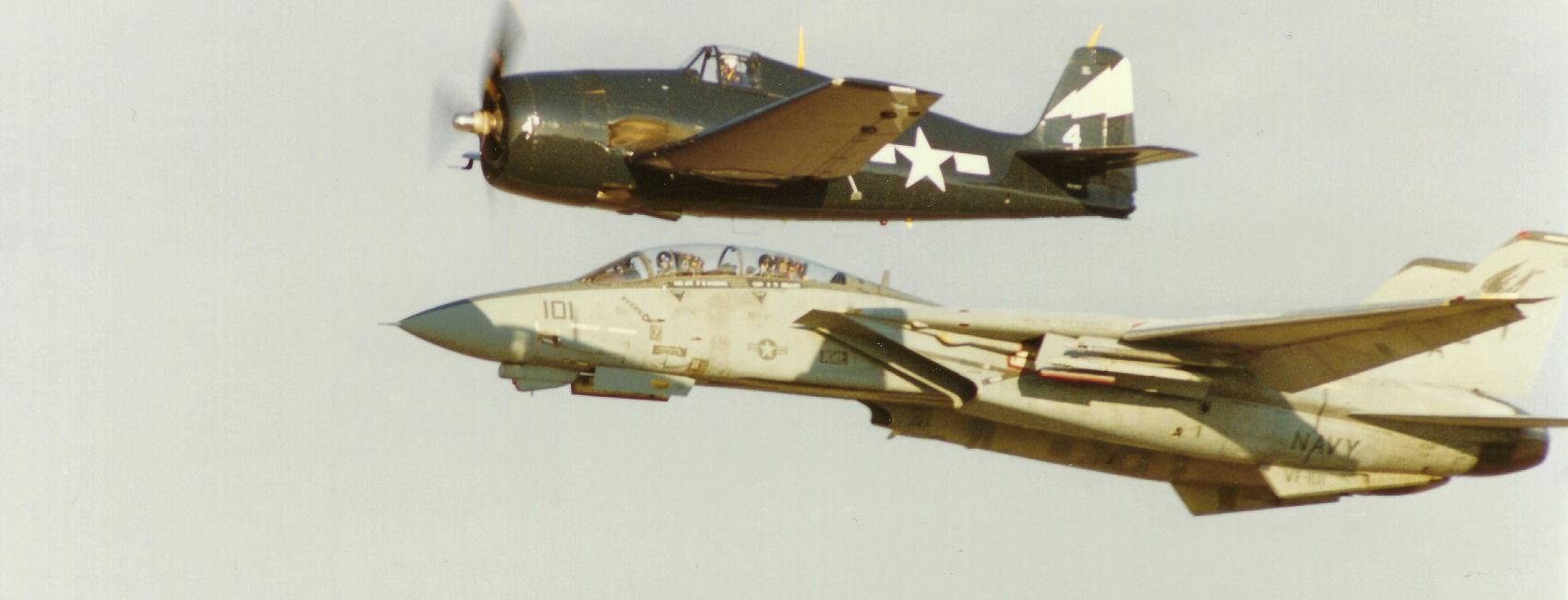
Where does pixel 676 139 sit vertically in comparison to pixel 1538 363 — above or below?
above

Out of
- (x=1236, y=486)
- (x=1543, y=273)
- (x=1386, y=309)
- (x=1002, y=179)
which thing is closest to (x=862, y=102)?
(x=1002, y=179)

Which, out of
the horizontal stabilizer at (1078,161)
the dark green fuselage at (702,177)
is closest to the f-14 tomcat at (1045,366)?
the dark green fuselage at (702,177)

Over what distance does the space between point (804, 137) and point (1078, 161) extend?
464cm

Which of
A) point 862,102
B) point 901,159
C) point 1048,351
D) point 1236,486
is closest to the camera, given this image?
point 862,102

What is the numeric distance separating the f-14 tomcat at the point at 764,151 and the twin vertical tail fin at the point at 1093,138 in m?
0.03

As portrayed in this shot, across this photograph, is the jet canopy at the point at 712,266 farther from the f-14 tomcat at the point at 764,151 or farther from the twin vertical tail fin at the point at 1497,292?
the twin vertical tail fin at the point at 1497,292

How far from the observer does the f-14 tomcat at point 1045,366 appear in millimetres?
21047

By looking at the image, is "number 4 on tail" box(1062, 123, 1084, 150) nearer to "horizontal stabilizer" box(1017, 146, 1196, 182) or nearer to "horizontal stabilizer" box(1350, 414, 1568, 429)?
"horizontal stabilizer" box(1017, 146, 1196, 182)

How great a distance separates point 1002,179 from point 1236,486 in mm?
5290

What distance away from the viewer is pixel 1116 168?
24609mm

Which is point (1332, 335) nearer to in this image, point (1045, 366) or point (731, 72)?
point (1045, 366)

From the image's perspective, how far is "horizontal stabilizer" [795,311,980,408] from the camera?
21938 millimetres

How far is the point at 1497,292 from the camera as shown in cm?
2623

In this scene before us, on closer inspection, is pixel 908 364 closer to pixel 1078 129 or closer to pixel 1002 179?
pixel 1002 179
